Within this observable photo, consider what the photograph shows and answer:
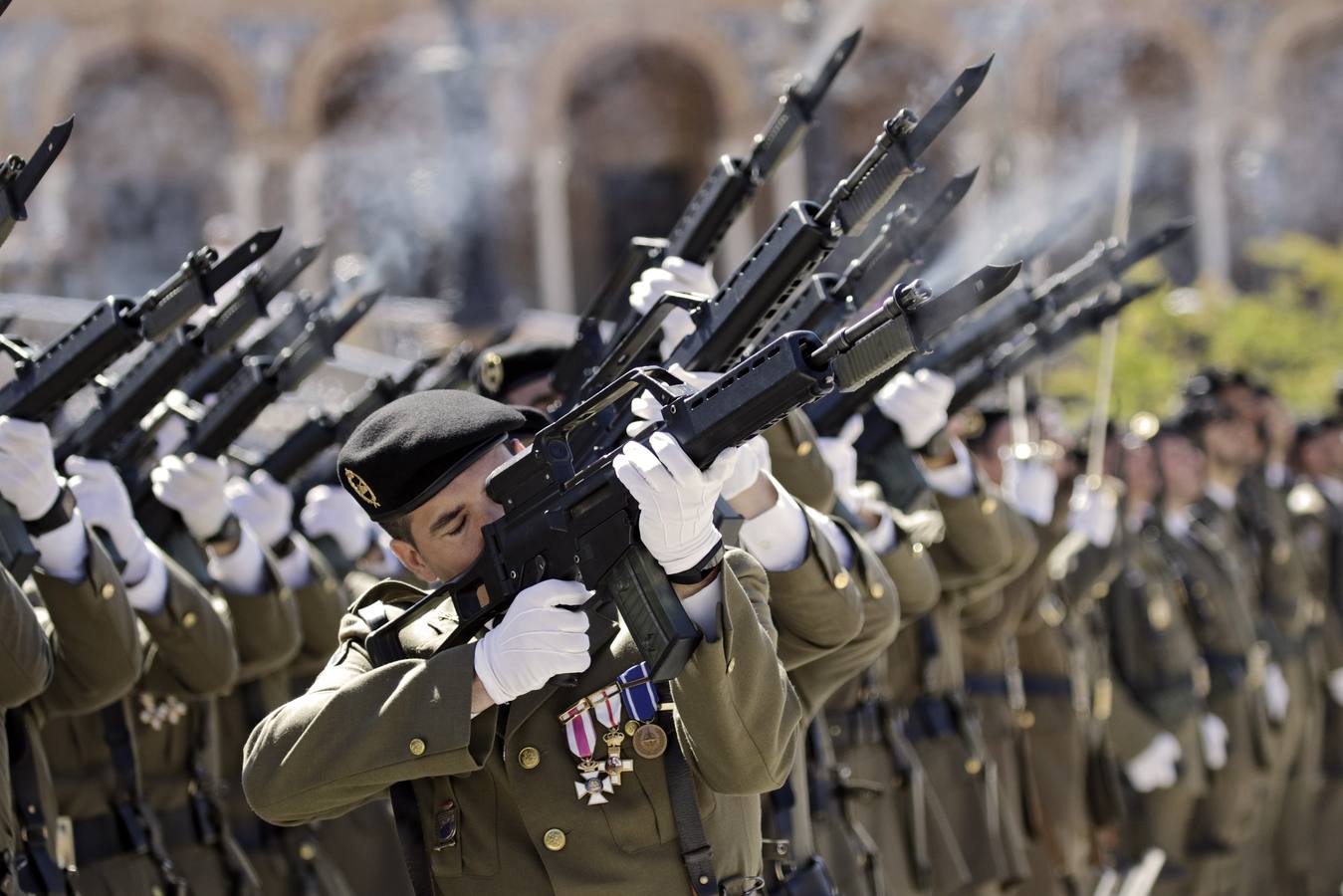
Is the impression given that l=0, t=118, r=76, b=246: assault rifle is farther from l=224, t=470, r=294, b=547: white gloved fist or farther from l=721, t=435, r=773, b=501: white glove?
l=224, t=470, r=294, b=547: white gloved fist

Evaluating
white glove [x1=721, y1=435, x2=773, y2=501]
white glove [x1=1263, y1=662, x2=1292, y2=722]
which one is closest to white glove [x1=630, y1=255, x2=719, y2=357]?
white glove [x1=721, y1=435, x2=773, y2=501]

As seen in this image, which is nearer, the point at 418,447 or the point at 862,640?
the point at 418,447

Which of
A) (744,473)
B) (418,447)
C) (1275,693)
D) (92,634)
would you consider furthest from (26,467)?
(1275,693)

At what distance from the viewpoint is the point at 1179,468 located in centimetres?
793

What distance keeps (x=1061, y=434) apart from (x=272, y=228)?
13.5ft

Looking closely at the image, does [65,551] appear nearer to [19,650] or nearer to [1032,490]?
[19,650]

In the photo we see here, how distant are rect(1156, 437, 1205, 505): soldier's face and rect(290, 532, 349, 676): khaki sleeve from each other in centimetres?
381

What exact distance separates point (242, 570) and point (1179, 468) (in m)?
4.33

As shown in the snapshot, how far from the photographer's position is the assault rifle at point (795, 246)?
3438 mm

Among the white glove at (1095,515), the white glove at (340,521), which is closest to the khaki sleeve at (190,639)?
the white glove at (340,521)

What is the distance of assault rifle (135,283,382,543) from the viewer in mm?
4910

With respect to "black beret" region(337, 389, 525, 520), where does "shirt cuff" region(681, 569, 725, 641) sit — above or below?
below

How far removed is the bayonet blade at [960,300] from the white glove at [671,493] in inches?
14.1

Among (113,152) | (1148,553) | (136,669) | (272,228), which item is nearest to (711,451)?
(272,228)
